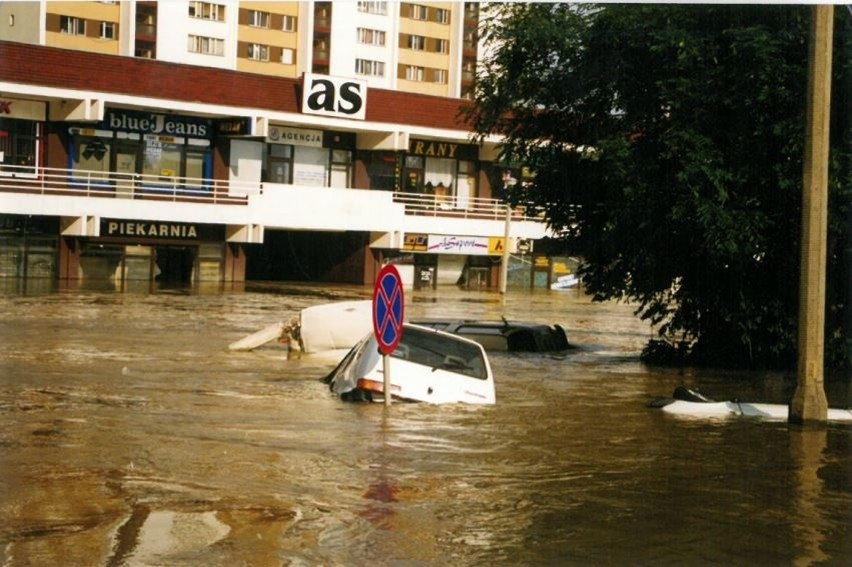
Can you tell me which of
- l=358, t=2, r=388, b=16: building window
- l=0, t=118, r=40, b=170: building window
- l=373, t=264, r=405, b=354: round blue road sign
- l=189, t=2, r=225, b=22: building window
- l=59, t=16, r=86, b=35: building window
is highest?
l=358, t=2, r=388, b=16: building window

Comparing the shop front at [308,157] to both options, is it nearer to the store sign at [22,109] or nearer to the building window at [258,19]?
the store sign at [22,109]

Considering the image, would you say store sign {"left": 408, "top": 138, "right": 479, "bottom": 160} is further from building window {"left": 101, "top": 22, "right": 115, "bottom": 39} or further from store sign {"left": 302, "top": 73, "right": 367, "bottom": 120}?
building window {"left": 101, "top": 22, "right": 115, "bottom": 39}

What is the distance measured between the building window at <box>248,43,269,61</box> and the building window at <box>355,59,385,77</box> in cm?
651

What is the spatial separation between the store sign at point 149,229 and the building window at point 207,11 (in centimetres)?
3231

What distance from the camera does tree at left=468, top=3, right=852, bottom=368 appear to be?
A: 21875 mm

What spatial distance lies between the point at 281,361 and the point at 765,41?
382 inches

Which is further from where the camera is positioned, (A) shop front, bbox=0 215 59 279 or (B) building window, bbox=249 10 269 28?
(B) building window, bbox=249 10 269 28

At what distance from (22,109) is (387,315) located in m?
35.0

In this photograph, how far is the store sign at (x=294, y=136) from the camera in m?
53.2

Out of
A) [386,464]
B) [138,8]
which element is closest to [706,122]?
[386,464]

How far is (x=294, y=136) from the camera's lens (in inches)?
2121

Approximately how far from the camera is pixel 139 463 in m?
12.0

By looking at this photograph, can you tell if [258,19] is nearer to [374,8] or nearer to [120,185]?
[374,8]

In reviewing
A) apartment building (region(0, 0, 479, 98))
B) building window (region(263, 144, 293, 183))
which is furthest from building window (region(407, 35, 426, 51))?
building window (region(263, 144, 293, 183))
